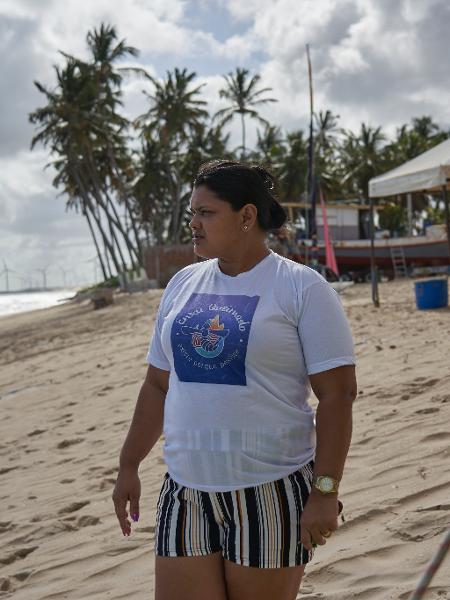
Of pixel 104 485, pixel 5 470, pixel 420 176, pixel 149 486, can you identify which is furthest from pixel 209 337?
pixel 420 176

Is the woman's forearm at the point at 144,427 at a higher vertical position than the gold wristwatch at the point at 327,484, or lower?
higher

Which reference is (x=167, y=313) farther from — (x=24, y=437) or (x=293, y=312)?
(x=24, y=437)

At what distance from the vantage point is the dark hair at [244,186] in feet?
6.96

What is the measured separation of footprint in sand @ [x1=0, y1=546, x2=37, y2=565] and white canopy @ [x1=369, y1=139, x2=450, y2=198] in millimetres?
7750

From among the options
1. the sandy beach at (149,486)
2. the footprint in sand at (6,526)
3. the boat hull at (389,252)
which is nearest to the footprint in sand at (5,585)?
the sandy beach at (149,486)

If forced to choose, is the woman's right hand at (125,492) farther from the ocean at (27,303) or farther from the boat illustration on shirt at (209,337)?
the ocean at (27,303)

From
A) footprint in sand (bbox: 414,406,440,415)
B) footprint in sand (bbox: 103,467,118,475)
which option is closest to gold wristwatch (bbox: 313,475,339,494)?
footprint in sand (bbox: 414,406,440,415)

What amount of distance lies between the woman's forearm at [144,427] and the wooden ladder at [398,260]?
23259mm

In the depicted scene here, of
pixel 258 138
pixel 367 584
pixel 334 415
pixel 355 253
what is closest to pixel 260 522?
pixel 334 415

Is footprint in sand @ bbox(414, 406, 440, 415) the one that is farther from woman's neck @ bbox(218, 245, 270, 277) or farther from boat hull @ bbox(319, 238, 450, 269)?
boat hull @ bbox(319, 238, 450, 269)

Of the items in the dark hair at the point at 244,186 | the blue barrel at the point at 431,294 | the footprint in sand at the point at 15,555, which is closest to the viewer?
the dark hair at the point at 244,186

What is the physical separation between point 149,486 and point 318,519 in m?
2.66

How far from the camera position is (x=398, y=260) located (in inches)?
1017

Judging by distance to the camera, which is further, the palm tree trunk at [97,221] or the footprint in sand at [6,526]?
the palm tree trunk at [97,221]
